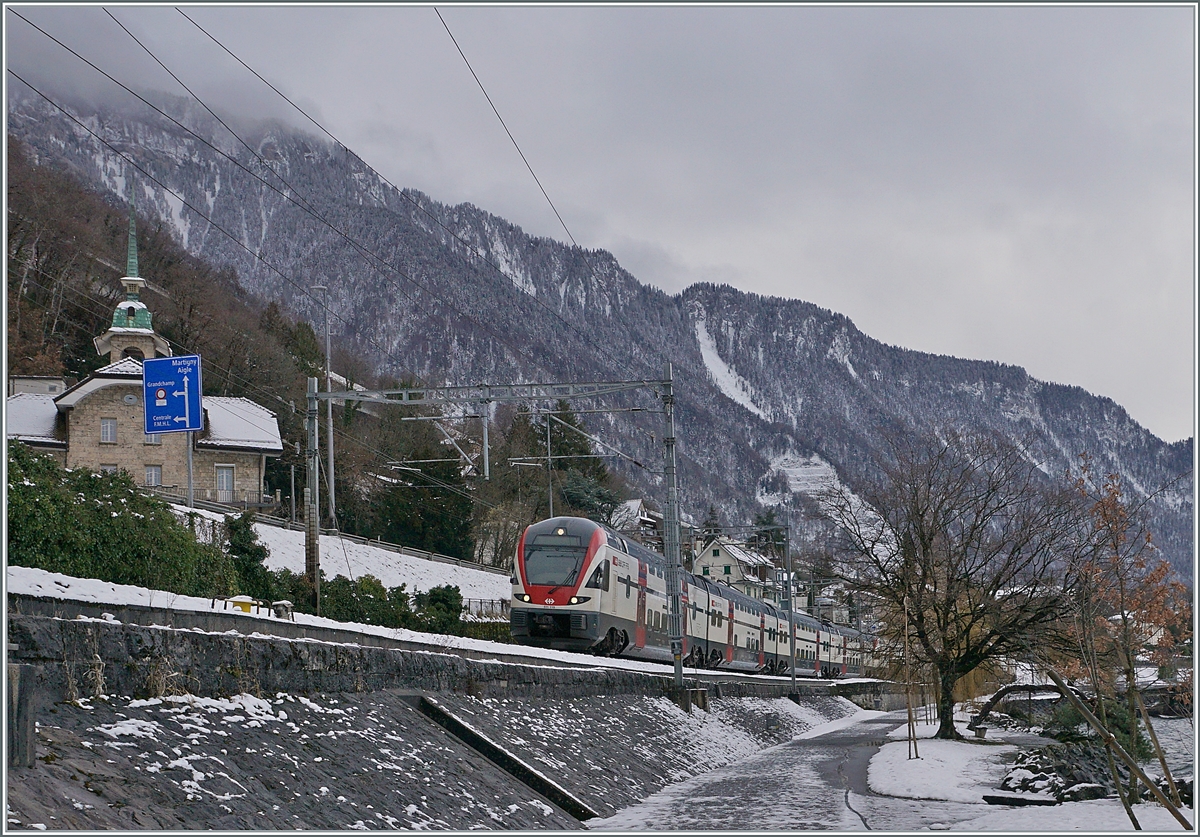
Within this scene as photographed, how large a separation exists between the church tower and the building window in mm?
5695

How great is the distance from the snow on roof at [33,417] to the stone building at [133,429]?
0.04m

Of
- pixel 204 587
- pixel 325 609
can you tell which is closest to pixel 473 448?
pixel 325 609

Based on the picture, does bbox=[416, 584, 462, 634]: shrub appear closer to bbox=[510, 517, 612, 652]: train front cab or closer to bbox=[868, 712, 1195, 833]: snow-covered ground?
bbox=[510, 517, 612, 652]: train front cab

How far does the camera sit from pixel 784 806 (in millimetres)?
15641

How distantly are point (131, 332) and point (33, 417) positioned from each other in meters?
5.63

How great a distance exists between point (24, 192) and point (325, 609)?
3462 centimetres

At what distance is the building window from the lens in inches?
2044

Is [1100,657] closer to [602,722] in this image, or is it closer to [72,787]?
[602,722]

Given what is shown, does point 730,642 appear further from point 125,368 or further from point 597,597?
point 125,368

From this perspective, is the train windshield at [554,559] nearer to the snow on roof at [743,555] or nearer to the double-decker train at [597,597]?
the double-decker train at [597,597]

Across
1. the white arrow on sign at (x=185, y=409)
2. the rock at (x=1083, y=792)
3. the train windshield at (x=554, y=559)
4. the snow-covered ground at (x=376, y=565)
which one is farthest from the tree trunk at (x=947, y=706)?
the snow-covered ground at (x=376, y=565)

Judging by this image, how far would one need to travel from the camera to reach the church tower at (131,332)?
52000mm

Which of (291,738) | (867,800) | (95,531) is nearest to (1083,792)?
(867,800)

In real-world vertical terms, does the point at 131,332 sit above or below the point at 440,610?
above
